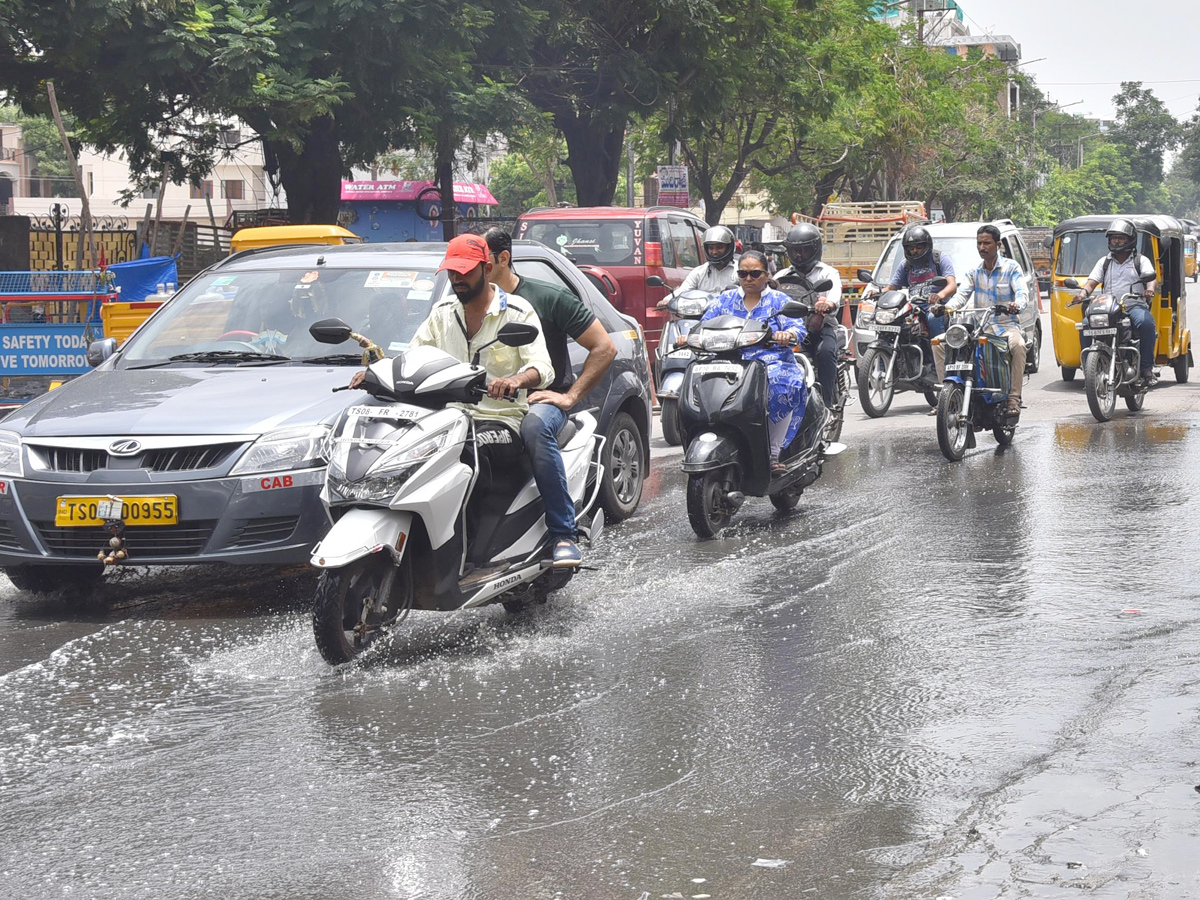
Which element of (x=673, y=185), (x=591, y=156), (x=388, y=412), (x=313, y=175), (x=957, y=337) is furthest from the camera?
(x=673, y=185)

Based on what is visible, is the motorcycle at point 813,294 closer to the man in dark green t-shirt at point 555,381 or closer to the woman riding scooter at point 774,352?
the woman riding scooter at point 774,352

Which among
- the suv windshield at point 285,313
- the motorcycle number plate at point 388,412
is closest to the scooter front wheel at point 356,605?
the motorcycle number plate at point 388,412

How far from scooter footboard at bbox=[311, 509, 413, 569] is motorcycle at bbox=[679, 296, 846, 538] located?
296 cm

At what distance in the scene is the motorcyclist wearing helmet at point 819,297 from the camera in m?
11.0

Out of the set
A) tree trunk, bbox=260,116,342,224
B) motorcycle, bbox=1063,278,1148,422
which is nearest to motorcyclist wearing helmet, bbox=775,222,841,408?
motorcycle, bbox=1063,278,1148,422

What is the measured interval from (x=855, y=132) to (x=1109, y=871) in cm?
4715

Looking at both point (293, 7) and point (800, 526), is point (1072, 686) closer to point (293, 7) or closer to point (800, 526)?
point (800, 526)

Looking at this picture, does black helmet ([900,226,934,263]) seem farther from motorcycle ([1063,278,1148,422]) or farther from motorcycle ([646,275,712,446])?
motorcycle ([646,275,712,446])

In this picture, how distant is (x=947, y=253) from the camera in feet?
60.6

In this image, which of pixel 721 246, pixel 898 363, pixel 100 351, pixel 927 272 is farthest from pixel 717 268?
pixel 100 351

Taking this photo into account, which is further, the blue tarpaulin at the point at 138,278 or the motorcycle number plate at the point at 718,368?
the blue tarpaulin at the point at 138,278

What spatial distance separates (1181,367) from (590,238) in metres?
7.12

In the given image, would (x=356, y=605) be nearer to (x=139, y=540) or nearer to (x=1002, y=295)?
(x=139, y=540)

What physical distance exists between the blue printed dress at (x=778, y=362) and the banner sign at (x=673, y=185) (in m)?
22.5
